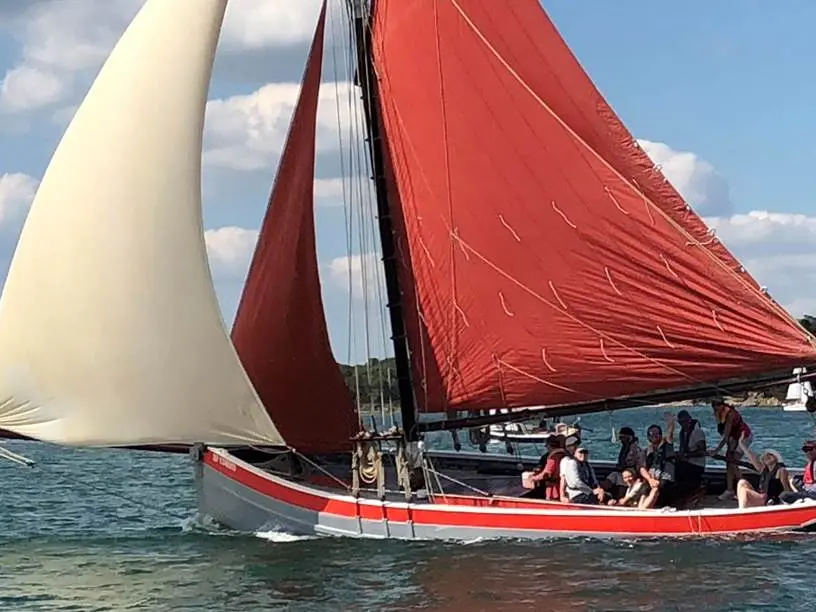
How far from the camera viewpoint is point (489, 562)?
20219 mm

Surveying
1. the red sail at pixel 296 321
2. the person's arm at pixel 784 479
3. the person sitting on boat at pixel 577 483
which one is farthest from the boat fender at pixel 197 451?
the person's arm at pixel 784 479

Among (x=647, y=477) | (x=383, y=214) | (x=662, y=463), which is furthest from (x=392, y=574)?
(x=383, y=214)

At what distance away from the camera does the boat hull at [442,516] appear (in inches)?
797

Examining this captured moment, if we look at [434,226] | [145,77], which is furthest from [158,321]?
[434,226]

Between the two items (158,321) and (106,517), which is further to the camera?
(106,517)

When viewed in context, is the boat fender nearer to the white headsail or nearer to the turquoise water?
the turquoise water

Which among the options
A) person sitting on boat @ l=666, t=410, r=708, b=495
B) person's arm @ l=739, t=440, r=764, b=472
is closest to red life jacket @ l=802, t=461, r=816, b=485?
person's arm @ l=739, t=440, r=764, b=472

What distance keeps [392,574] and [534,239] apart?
5837 millimetres

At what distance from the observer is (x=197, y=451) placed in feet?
79.5

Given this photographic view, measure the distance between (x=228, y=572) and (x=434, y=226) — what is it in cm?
642

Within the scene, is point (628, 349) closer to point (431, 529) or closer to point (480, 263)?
point (480, 263)

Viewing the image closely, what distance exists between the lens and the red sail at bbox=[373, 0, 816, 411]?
2114 cm

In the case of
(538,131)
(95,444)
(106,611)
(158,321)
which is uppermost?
(538,131)

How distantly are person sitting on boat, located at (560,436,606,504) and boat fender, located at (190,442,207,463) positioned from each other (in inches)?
257
